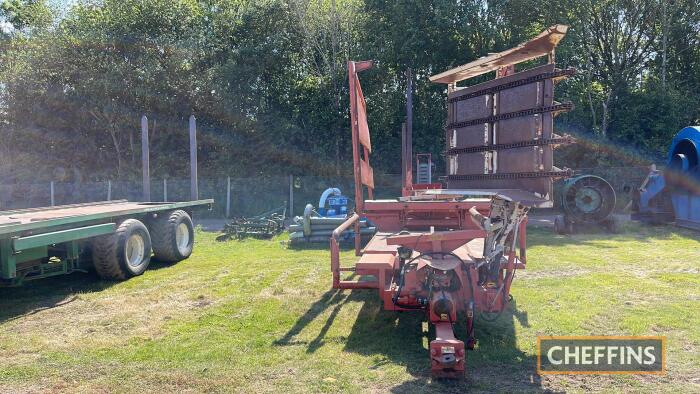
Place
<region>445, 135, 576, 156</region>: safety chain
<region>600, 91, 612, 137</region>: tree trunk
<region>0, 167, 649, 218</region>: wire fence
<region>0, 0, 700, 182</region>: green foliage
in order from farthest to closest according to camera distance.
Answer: <region>600, 91, 612, 137</region>: tree trunk < <region>0, 0, 700, 182</region>: green foliage < <region>0, 167, 649, 218</region>: wire fence < <region>445, 135, 576, 156</region>: safety chain

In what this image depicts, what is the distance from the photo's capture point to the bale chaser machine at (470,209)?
4594mm

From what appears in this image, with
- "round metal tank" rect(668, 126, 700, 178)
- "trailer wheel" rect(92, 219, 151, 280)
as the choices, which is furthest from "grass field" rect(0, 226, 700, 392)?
"round metal tank" rect(668, 126, 700, 178)

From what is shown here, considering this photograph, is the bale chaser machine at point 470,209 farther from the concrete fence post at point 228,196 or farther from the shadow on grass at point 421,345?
the concrete fence post at point 228,196

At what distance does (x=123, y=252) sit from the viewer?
7.84 meters

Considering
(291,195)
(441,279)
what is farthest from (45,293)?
(291,195)

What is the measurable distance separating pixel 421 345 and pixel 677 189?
1135 cm

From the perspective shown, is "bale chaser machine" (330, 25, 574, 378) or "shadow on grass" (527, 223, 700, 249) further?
"shadow on grass" (527, 223, 700, 249)

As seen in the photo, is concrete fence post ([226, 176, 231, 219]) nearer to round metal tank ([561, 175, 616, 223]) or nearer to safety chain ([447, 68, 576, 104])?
round metal tank ([561, 175, 616, 223])

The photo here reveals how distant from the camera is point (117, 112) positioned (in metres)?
22.2

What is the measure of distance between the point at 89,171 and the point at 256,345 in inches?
844

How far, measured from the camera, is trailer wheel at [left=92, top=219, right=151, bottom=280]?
7.63 meters

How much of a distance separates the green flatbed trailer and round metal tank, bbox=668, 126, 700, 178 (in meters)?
11.7

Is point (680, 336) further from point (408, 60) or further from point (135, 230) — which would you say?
point (408, 60)

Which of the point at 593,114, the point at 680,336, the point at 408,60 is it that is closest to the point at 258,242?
the point at 680,336
